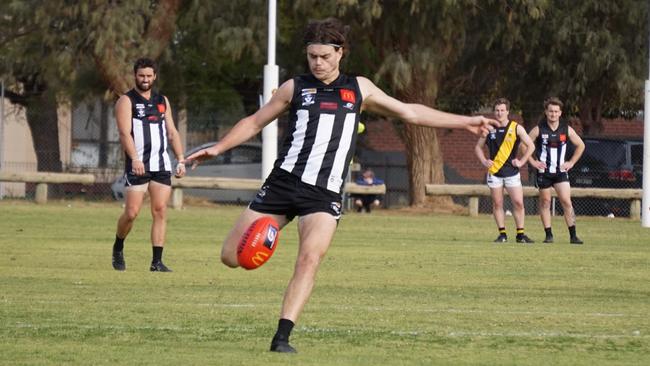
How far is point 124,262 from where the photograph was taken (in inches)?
637

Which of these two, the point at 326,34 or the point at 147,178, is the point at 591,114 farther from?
the point at 326,34

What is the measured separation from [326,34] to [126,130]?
6.37 meters

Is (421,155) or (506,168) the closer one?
(506,168)

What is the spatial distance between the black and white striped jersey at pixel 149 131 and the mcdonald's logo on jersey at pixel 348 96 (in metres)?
6.17

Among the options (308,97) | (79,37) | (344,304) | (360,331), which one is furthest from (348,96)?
(79,37)

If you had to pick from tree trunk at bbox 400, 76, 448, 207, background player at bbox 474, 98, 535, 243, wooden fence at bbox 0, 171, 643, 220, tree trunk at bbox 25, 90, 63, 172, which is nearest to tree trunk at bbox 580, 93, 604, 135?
tree trunk at bbox 400, 76, 448, 207

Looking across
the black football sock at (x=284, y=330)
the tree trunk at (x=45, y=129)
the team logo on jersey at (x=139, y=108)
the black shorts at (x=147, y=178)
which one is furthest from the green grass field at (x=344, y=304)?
the tree trunk at (x=45, y=129)

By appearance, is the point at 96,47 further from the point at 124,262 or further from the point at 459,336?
the point at 459,336

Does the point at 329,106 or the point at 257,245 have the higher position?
the point at 329,106

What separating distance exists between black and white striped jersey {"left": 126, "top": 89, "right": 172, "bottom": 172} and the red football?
639 centimetres

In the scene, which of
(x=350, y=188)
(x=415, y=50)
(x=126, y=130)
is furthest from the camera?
(x=415, y=50)

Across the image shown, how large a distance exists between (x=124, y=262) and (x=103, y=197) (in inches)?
823

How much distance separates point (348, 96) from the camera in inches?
367

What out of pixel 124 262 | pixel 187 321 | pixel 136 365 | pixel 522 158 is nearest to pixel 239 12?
pixel 522 158
